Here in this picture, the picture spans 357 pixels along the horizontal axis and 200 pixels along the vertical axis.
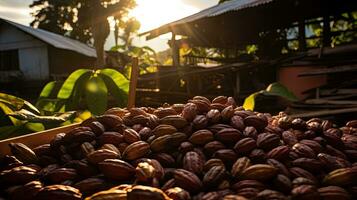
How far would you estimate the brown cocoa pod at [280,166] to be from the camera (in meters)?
1.14

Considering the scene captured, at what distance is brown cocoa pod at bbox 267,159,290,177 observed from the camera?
45.1 inches

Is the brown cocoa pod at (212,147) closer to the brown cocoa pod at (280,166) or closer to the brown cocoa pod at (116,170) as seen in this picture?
the brown cocoa pod at (280,166)

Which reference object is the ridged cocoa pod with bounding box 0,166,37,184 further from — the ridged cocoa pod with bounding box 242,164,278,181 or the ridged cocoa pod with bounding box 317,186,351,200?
the ridged cocoa pod with bounding box 317,186,351,200

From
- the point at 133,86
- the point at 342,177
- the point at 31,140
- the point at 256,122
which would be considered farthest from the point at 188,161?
the point at 133,86

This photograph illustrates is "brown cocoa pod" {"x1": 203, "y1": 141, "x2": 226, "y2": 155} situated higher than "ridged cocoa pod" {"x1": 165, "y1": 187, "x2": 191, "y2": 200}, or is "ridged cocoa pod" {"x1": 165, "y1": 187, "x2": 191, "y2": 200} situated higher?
"brown cocoa pod" {"x1": 203, "y1": 141, "x2": 226, "y2": 155}

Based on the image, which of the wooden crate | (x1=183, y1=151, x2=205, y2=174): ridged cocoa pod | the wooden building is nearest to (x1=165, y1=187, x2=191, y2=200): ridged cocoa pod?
(x1=183, y1=151, x2=205, y2=174): ridged cocoa pod

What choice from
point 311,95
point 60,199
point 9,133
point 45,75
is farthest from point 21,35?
point 60,199

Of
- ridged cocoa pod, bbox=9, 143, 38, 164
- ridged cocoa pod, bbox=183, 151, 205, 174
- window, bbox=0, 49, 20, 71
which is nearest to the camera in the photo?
ridged cocoa pod, bbox=183, 151, 205, 174

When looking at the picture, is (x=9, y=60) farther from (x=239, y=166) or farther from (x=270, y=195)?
(x=270, y=195)

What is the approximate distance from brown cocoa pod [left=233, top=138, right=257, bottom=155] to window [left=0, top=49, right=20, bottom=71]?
2089 cm

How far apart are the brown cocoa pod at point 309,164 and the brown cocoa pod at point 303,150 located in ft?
0.17

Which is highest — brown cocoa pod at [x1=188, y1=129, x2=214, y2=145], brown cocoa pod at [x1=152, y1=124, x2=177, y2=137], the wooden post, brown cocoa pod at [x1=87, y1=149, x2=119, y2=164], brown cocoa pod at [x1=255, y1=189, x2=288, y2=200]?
the wooden post

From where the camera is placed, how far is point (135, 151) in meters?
1.27

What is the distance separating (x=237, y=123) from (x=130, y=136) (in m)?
0.49
